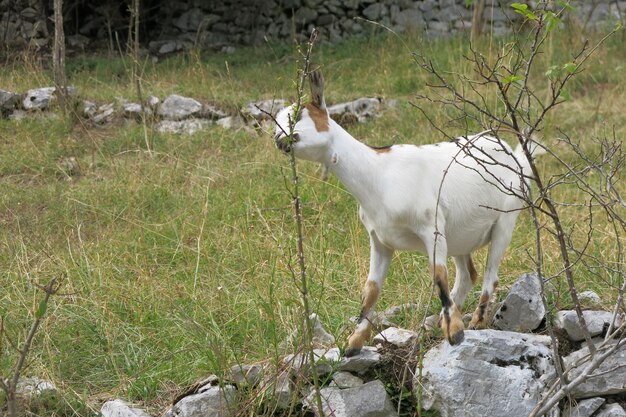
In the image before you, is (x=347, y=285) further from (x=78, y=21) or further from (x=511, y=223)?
(x=78, y=21)

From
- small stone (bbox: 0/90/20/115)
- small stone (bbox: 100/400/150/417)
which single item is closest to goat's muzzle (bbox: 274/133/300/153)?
small stone (bbox: 100/400/150/417)

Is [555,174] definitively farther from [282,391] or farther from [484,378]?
[282,391]

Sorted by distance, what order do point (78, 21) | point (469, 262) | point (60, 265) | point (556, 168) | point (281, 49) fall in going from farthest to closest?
point (78, 21)
point (281, 49)
point (556, 168)
point (60, 265)
point (469, 262)

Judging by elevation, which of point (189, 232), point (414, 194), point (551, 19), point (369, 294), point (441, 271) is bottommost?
point (189, 232)

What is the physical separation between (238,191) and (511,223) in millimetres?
3607

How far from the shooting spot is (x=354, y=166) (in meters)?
4.13

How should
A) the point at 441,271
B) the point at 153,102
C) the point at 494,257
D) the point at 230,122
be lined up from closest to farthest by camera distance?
the point at 441,271 → the point at 494,257 → the point at 230,122 → the point at 153,102

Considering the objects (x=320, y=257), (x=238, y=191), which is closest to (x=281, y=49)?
(x=238, y=191)

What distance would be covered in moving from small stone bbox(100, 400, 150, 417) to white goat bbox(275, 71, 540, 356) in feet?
3.48

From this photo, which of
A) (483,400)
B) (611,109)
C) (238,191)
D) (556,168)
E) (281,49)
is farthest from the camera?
(281,49)

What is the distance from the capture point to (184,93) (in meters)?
10.5

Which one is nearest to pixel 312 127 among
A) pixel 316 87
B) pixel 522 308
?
pixel 316 87

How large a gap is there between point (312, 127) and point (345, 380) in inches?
49.0

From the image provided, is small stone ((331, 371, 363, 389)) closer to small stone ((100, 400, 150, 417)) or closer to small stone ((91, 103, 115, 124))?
small stone ((100, 400, 150, 417))
